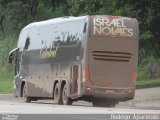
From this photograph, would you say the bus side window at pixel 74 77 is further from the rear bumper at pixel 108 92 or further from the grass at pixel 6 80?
the grass at pixel 6 80

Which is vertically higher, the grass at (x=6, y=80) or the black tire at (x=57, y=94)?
the black tire at (x=57, y=94)

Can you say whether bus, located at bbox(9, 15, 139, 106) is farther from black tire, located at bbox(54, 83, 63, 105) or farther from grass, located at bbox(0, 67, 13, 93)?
grass, located at bbox(0, 67, 13, 93)

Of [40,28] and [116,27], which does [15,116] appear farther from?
[40,28]

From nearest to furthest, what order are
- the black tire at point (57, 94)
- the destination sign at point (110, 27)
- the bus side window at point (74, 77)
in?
the destination sign at point (110, 27)
the bus side window at point (74, 77)
the black tire at point (57, 94)

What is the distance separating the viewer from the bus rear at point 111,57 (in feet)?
73.1

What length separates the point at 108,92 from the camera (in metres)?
22.5

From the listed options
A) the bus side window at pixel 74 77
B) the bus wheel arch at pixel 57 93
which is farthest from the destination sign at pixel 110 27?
the bus wheel arch at pixel 57 93

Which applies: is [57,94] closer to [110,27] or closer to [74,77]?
[74,77]

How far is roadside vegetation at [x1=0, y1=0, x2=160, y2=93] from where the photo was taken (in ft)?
110

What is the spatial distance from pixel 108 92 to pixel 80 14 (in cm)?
2352

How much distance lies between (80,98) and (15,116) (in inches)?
708

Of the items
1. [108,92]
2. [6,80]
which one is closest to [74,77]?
[108,92]

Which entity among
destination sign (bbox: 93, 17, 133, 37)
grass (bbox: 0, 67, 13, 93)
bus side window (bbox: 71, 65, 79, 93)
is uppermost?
destination sign (bbox: 93, 17, 133, 37)

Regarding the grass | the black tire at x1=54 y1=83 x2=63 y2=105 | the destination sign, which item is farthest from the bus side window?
the grass
